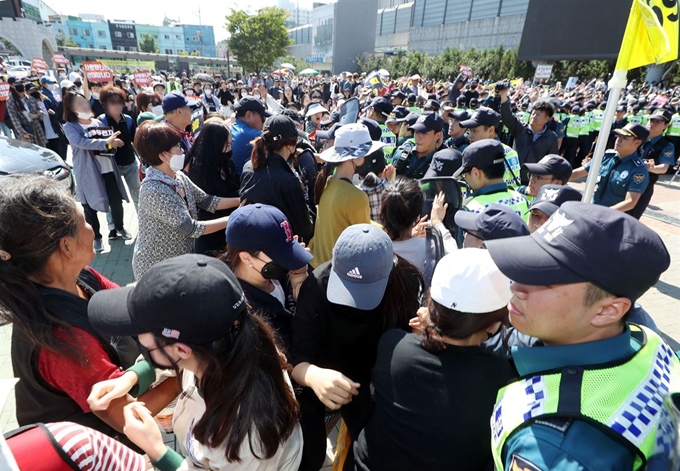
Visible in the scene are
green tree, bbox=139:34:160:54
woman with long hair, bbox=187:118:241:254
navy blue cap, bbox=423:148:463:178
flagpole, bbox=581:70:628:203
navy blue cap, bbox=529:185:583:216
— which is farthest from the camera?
green tree, bbox=139:34:160:54

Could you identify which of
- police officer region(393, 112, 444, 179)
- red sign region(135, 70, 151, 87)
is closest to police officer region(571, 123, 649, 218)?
police officer region(393, 112, 444, 179)

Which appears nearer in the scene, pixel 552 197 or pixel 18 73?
pixel 552 197

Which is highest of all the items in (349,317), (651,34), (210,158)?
(651,34)

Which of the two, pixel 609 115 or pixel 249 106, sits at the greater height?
pixel 609 115

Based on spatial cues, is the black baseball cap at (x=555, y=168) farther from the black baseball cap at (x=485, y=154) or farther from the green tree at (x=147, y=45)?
the green tree at (x=147, y=45)

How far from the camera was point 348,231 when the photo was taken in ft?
6.24

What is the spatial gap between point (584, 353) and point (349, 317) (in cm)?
104

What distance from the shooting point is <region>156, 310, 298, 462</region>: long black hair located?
1300 mm

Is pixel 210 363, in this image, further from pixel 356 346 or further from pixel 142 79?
pixel 142 79

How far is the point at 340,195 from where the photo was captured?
2.97 metres

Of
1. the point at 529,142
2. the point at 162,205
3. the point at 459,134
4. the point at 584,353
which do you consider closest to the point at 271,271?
the point at 162,205

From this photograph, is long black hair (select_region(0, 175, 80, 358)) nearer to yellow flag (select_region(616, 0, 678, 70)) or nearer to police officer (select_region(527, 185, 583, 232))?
police officer (select_region(527, 185, 583, 232))

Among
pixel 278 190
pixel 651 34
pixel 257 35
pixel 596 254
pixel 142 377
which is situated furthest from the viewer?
pixel 257 35

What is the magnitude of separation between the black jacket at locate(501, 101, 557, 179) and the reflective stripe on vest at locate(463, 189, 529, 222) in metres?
3.12
